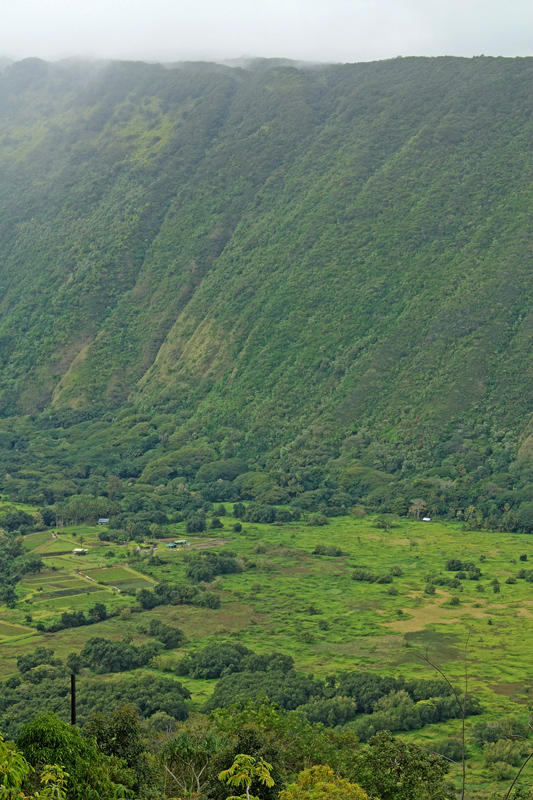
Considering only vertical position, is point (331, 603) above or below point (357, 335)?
below

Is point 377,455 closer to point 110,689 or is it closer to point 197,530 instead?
point 197,530

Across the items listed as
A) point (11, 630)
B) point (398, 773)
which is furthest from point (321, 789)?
point (11, 630)

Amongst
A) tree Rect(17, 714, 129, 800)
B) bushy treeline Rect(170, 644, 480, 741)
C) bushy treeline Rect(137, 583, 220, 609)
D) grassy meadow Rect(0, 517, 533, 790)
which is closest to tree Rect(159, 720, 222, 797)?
tree Rect(17, 714, 129, 800)

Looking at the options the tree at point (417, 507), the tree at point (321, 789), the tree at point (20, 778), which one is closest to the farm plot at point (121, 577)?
the tree at point (417, 507)

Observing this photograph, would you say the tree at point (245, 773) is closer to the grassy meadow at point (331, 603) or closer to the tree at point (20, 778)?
the tree at point (20, 778)

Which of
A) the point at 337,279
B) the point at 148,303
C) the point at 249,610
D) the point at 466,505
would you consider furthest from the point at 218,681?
the point at 148,303

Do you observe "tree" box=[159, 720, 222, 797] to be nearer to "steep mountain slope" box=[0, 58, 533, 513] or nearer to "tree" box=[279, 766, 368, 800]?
"tree" box=[279, 766, 368, 800]

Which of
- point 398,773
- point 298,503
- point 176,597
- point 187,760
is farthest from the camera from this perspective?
point 298,503

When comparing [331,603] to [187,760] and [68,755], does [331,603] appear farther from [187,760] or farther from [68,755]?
[68,755]
